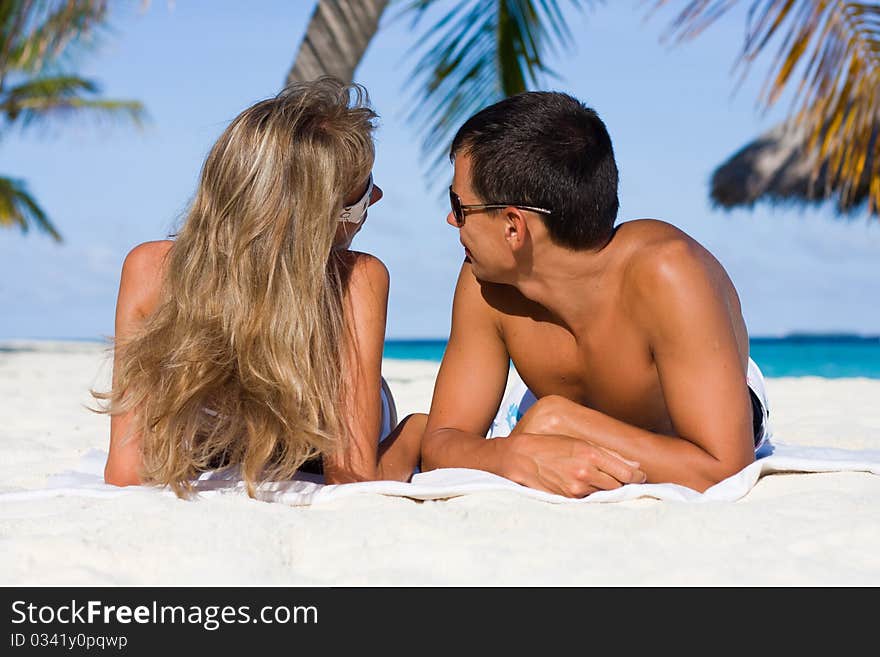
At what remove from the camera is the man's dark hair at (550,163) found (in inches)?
102

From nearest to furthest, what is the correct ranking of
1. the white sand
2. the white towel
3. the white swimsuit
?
1. the white sand
2. the white towel
3. the white swimsuit

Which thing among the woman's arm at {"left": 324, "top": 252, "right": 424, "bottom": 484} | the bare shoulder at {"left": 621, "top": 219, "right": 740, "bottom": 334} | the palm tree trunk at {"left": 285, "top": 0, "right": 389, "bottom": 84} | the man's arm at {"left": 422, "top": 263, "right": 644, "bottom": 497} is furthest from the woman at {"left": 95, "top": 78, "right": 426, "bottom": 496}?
the palm tree trunk at {"left": 285, "top": 0, "right": 389, "bottom": 84}

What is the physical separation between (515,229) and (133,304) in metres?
1.15

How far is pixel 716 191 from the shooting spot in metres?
A: 13.5

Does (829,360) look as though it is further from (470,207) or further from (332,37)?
(470,207)

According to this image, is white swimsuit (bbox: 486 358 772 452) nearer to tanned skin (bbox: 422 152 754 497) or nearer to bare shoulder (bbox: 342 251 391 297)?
tanned skin (bbox: 422 152 754 497)

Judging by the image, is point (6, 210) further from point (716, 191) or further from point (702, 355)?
point (702, 355)

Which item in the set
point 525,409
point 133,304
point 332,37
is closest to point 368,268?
point 133,304

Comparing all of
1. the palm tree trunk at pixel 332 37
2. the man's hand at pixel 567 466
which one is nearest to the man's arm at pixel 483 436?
the man's hand at pixel 567 466

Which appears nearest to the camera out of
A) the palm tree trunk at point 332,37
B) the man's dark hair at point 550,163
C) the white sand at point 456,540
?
the white sand at point 456,540

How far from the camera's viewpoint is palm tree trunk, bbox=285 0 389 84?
6.17 m

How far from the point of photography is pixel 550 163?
259 cm

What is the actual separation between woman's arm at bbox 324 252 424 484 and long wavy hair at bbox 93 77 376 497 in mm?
38

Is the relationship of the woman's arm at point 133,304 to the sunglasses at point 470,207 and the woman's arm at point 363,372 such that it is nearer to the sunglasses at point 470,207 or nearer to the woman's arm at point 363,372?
the woman's arm at point 363,372
